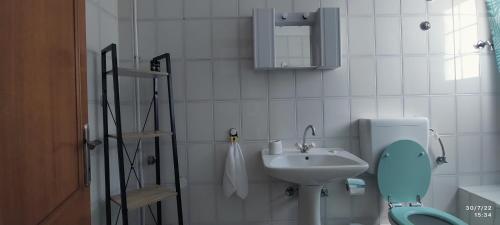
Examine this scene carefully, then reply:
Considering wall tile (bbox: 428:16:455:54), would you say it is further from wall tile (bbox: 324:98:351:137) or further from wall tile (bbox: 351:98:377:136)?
wall tile (bbox: 324:98:351:137)

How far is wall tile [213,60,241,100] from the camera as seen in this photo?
1.48 metres

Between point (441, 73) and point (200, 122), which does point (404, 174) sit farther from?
point (200, 122)

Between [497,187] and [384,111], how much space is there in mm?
831

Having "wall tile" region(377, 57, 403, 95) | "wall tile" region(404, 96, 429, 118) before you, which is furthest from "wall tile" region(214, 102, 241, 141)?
"wall tile" region(404, 96, 429, 118)

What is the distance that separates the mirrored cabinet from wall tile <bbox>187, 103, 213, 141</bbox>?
40cm

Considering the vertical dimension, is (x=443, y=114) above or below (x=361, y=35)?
below

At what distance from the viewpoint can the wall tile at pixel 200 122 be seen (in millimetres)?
1476

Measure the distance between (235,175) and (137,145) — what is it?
1.99ft

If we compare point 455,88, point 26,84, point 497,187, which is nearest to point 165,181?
point 26,84

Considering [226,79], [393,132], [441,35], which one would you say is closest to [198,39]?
[226,79]

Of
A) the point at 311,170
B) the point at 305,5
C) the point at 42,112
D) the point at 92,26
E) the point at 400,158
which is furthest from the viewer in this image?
the point at 305,5

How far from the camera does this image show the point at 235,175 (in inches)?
55.7

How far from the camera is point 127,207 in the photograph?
3.62 feet

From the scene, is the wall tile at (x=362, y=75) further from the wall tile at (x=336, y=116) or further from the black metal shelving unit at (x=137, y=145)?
the black metal shelving unit at (x=137, y=145)
